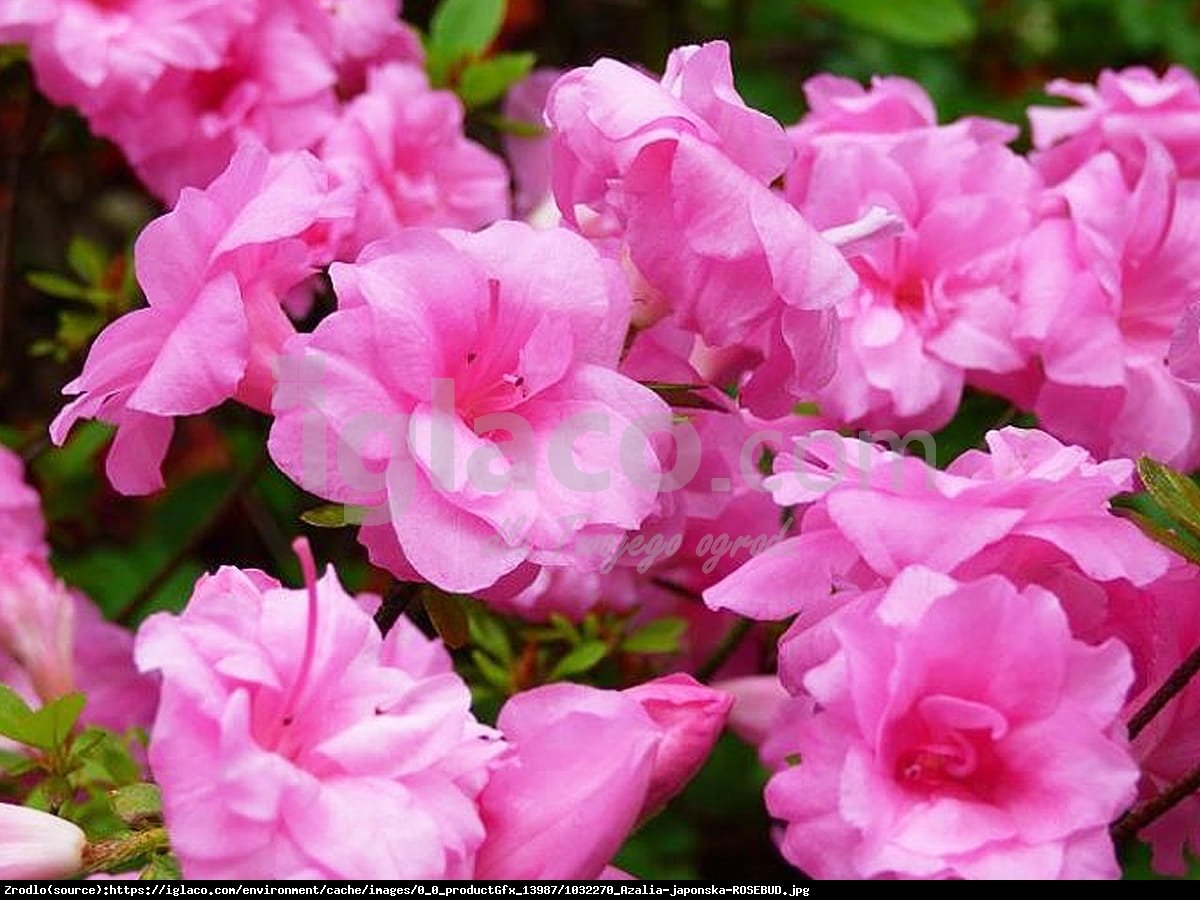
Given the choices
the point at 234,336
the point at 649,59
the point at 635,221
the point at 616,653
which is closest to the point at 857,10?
the point at 649,59

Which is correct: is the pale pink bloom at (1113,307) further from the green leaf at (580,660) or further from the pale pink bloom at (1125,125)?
the green leaf at (580,660)

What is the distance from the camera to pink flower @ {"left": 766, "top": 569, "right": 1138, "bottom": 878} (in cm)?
65

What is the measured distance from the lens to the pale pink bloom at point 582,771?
0.66 m

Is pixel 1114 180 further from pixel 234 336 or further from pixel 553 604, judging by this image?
pixel 234 336

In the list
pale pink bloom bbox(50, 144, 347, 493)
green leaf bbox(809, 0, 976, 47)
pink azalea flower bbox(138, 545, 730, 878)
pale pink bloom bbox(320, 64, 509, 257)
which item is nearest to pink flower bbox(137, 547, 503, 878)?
pink azalea flower bbox(138, 545, 730, 878)

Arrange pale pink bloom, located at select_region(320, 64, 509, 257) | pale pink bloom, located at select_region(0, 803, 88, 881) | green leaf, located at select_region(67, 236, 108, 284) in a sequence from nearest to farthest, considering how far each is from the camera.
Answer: pale pink bloom, located at select_region(0, 803, 88, 881) < pale pink bloom, located at select_region(320, 64, 509, 257) < green leaf, located at select_region(67, 236, 108, 284)

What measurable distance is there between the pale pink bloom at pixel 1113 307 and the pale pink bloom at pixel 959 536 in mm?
272

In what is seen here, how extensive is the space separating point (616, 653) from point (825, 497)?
18.5 inches

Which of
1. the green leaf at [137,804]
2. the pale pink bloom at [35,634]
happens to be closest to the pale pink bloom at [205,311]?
the green leaf at [137,804]

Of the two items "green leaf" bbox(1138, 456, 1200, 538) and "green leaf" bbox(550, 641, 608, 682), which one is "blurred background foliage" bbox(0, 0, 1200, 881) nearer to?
"green leaf" bbox(550, 641, 608, 682)

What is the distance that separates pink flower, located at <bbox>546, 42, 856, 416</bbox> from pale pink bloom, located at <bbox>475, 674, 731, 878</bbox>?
0.57ft

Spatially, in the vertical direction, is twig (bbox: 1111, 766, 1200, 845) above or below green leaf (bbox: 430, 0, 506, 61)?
above

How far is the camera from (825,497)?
733 mm

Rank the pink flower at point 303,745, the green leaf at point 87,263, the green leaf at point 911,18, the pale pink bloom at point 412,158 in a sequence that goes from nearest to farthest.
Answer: the pink flower at point 303,745, the pale pink bloom at point 412,158, the green leaf at point 87,263, the green leaf at point 911,18
